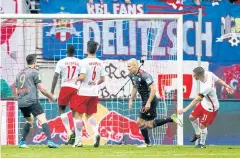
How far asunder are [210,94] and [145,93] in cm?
123

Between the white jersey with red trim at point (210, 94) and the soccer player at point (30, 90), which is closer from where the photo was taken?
the soccer player at point (30, 90)

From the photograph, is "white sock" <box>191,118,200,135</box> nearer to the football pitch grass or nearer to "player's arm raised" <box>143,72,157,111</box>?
the football pitch grass

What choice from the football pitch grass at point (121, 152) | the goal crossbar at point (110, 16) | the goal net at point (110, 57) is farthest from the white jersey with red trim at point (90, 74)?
the goal net at point (110, 57)

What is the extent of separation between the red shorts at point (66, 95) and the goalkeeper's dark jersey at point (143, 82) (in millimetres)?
1427

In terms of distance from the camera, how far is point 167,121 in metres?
24.0

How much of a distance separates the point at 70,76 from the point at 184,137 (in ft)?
12.6

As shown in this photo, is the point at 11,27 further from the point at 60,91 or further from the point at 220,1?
the point at 220,1

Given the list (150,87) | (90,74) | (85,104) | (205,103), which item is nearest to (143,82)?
(150,87)

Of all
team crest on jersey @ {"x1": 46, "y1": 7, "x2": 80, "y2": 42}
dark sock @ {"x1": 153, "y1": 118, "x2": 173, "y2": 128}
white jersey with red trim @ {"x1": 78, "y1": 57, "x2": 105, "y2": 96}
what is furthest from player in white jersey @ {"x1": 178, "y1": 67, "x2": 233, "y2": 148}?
team crest on jersey @ {"x1": 46, "y1": 7, "x2": 80, "y2": 42}

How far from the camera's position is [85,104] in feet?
76.5

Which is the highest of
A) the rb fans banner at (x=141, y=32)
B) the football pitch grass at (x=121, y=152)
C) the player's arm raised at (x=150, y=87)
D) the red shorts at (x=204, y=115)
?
the rb fans banner at (x=141, y=32)

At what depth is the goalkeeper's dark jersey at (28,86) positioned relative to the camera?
22.6m

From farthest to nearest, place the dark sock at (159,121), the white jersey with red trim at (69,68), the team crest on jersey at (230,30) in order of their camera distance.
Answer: the team crest on jersey at (230,30), the white jersey with red trim at (69,68), the dark sock at (159,121)

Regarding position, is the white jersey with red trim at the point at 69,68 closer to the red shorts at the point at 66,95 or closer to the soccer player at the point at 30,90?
the red shorts at the point at 66,95
